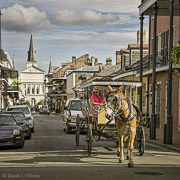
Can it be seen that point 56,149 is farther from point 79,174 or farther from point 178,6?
point 178,6

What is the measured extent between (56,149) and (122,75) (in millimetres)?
19433

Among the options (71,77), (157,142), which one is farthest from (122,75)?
(71,77)

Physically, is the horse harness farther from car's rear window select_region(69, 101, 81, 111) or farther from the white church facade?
the white church facade

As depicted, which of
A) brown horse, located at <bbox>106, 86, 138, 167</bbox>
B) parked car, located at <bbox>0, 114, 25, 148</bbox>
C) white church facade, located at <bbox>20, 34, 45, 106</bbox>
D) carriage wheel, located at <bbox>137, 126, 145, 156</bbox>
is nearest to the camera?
brown horse, located at <bbox>106, 86, 138, 167</bbox>

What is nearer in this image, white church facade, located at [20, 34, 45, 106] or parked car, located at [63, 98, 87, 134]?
parked car, located at [63, 98, 87, 134]

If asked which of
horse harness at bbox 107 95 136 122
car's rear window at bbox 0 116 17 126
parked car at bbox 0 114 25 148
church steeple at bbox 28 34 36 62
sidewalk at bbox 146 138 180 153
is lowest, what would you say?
sidewalk at bbox 146 138 180 153

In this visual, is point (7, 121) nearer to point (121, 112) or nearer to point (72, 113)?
point (121, 112)

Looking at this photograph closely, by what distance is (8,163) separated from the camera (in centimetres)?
1077

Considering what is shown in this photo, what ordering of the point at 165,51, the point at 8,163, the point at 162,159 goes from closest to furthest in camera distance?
the point at 8,163
the point at 162,159
the point at 165,51

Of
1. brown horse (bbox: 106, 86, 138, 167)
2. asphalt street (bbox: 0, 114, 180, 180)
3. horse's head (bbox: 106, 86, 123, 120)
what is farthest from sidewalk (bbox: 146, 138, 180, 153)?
horse's head (bbox: 106, 86, 123, 120)

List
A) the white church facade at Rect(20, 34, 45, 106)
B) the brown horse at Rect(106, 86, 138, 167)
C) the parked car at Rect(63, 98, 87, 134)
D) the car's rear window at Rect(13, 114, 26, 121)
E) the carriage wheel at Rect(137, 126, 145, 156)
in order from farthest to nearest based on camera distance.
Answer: the white church facade at Rect(20, 34, 45, 106), the parked car at Rect(63, 98, 87, 134), the car's rear window at Rect(13, 114, 26, 121), the carriage wheel at Rect(137, 126, 145, 156), the brown horse at Rect(106, 86, 138, 167)

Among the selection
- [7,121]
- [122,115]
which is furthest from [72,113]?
[122,115]

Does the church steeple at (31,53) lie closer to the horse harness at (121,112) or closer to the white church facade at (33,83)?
the white church facade at (33,83)

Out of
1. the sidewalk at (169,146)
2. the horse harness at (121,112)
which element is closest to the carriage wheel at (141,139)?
the horse harness at (121,112)
